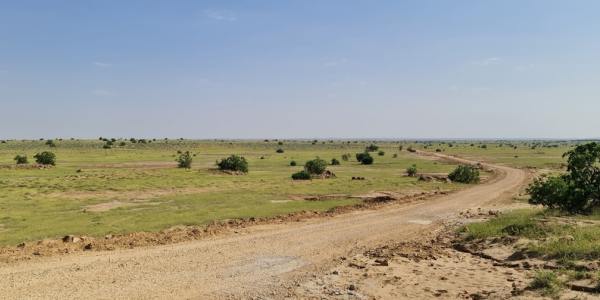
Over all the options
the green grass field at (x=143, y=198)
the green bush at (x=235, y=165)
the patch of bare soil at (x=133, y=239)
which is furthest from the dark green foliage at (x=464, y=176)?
the patch of bare soil at (x=133, y=239)

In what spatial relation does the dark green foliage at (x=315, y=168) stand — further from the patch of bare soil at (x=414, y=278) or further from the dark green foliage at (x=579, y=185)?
the patch of bare soil at (x=414, y=278)

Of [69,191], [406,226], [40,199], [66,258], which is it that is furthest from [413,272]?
[69,191]

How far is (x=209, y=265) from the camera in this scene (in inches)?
618

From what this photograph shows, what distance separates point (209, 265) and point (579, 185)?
1881 centimetres

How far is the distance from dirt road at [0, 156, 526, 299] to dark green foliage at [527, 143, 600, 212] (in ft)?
22.5

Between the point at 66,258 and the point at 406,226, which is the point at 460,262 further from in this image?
the point at 66,258

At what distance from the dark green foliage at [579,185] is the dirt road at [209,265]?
687 centimetres

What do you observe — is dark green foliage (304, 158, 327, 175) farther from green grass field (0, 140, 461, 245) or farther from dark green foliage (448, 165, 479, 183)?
dark green foliage (448, 165, 479, 183)

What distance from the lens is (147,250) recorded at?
17797mm

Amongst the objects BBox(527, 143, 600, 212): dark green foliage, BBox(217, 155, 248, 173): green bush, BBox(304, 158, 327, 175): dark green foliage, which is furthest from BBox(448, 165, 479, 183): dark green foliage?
BBox(527, 143, 600, 212): dark green foliage

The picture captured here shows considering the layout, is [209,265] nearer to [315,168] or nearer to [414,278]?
[414,278]

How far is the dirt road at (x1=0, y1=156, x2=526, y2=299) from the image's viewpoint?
42.6 feet

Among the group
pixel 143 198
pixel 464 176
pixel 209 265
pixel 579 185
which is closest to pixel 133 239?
pixel 209 265

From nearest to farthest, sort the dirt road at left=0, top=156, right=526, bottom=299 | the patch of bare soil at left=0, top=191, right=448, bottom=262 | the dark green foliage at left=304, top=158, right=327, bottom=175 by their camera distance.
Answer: the dirt road at left=0, top=156, right=526, bottom=299 → the patch of bare soil at left=0, top=191, right=448, bottom=262 → the dark green foliage at left=304, top=158, right=327, bottom=175
